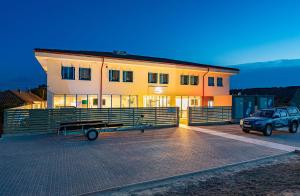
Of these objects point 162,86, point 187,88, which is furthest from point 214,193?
point 187,88

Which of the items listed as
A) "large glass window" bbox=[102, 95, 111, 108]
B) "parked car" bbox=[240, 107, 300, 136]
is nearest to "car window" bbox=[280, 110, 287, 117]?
"parked car" bbox=[240, 107, 300, 136]

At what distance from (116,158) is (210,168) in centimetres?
351

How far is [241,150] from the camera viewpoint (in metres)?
10.5

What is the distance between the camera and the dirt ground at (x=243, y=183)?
19.0ft

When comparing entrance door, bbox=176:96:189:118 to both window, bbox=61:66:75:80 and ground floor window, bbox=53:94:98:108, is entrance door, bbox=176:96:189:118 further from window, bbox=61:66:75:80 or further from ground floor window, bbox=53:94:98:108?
window, bbox=61:66:75:80

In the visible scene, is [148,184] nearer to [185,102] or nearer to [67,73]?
[67,73]

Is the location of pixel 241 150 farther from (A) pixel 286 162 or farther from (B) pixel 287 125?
(B) pixel 287 125

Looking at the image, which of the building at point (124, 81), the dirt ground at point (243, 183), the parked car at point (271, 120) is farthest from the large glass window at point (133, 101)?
the dirt ground at point (243, 183)

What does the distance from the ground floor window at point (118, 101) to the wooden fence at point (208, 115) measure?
22.6 feet

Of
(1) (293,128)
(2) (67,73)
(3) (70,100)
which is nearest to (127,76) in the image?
(2) (67,73)

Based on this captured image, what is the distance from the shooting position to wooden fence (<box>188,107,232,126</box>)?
1903 cm

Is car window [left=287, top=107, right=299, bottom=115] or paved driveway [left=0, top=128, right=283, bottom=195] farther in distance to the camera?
car window [left=287, top=107, right=299, bottom=115]

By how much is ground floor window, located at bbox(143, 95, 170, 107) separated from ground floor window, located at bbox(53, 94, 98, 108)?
5.59 m

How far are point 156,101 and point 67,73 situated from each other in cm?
973
